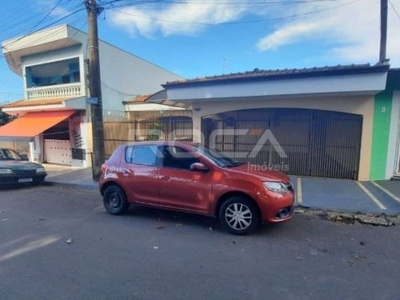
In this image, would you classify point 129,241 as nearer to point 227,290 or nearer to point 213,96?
point 227,290

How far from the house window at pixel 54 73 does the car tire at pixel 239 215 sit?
11.2 meters

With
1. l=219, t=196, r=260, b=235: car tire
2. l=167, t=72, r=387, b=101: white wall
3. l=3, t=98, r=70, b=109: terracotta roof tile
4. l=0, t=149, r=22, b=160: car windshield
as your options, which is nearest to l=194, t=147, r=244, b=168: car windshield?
l=219, t=196, r=260, b=235: car tire

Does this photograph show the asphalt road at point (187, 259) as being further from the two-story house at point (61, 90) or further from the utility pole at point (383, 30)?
the two-story house at point (61, 90)

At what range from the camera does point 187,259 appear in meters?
3.88

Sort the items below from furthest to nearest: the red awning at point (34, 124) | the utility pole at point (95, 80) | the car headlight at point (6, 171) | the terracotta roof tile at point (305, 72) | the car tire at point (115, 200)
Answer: the red awning at point (34, 124) → the car headlight at point (6, 171) → the utility pole at point (95, 80) → the terracotta roof tile at point (305, 72) → the car tire at point (115, 200)

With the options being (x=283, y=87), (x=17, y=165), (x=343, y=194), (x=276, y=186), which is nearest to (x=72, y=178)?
(x=17, y=165)

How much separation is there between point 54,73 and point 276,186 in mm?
14093

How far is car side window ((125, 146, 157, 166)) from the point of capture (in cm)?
573

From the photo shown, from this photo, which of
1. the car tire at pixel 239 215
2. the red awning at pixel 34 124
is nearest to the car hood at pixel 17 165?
the red awning at pixel 34 124

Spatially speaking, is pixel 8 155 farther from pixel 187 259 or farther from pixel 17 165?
pixel 187 259

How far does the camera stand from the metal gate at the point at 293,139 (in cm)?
890

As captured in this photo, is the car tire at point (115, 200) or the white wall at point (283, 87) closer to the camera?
the car tire at point (115, 200)

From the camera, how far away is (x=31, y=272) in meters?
3.51

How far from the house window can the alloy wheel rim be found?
11274 millimetres
